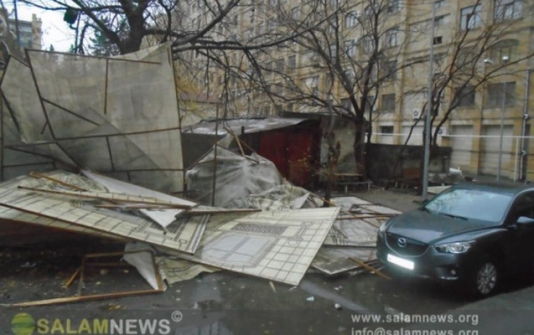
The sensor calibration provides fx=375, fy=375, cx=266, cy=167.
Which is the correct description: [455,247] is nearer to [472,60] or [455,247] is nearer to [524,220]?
[524,220]

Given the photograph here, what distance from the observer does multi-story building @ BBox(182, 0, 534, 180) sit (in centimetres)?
1484

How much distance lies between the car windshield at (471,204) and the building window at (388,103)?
2576 cm

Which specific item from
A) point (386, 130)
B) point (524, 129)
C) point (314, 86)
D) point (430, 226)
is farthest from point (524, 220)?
point (386, 130)

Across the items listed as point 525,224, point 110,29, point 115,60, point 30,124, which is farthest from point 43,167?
point 525,224

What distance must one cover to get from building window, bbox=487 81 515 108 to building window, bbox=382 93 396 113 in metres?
7.22

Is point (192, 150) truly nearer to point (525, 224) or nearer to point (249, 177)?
point (249, 177)

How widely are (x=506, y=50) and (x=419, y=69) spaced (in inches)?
217

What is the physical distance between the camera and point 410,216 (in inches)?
229

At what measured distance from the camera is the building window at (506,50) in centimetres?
2195

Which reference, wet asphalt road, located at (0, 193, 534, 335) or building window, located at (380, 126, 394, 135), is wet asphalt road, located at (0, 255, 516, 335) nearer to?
wet asphalt road, located at (0, 193, 534, 335)

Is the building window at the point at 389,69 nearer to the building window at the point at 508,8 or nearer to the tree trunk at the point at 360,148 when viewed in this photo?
the tree trunk at the point at 360,148

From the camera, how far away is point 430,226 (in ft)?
17.2

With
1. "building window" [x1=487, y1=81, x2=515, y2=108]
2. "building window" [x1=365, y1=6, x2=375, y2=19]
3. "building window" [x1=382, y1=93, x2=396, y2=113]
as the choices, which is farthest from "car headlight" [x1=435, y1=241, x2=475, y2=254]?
"building window" [x1=382, y1=93, x2=396, y2=113]

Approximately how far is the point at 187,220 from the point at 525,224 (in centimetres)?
511
